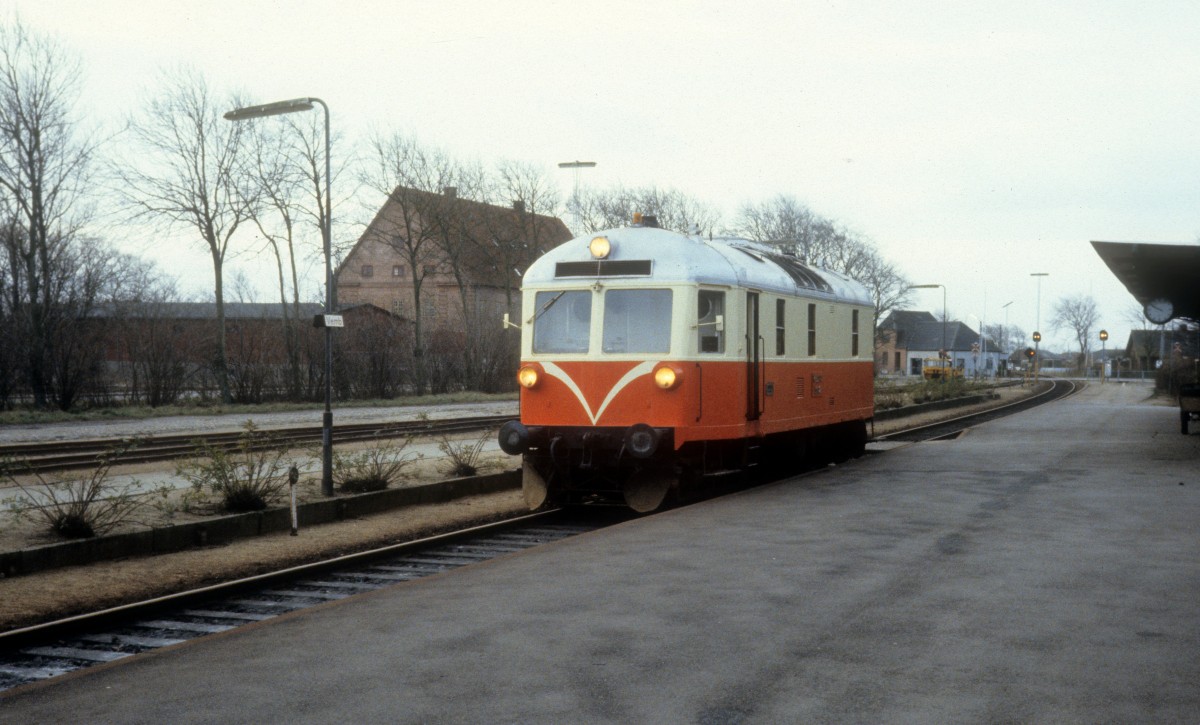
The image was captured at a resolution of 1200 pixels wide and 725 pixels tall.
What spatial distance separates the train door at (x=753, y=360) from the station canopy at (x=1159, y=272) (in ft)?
27.1

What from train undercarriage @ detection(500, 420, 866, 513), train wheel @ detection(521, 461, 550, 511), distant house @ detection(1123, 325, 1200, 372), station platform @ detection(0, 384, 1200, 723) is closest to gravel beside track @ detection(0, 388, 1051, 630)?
train wheel @ detection(521, 461, 550, 511)

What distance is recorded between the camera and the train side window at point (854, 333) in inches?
777

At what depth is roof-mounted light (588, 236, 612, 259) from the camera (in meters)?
13.8

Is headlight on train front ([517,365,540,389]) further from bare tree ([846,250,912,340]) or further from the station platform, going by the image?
bare tree ([846,250,912,340])

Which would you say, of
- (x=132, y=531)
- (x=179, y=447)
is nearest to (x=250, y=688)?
(x=132, y=531)

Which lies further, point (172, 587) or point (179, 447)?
point (179, 447)

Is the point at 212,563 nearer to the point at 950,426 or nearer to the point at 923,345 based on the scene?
the point at 950,426

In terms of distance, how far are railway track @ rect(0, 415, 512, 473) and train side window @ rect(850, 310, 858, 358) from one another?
7716 millimetres

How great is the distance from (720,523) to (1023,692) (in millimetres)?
6215

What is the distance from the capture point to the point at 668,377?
1307cm

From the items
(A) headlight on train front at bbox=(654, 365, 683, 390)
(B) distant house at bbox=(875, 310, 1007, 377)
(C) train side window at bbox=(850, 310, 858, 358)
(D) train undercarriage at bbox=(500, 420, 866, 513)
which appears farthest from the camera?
(B) distant house at bbox=(875, 310, 1007, 377)

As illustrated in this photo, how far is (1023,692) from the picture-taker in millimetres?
6039

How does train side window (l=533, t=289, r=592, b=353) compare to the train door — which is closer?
train side window (l=533, t=289, r=592, b=353)

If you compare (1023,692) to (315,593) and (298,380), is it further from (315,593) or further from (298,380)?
(298,380)
